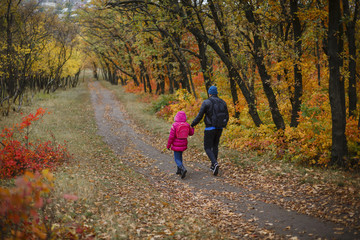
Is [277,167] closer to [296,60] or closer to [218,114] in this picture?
[218,114]

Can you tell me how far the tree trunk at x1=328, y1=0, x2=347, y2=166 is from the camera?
672 centimetres

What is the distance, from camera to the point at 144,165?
10.2 m

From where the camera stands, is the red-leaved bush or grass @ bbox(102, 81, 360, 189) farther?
the red-leaved bush

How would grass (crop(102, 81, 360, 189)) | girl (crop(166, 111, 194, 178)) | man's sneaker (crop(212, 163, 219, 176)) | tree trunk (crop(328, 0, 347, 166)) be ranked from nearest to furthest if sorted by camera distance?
grass (crop(102, 81, 360, 189))
tree trunk (crop(328, 0, 347, 166))
girl (crop(166, 111, 194, 178))
man's sneaker (crop(212, 163, 219, 176))

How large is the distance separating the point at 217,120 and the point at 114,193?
3612 millimetres

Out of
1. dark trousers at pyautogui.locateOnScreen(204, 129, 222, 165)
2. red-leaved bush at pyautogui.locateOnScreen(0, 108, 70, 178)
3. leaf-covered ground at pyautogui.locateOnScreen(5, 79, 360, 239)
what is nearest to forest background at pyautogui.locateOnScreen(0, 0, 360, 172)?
leaf-covered ground at pyautogui.locateOnScreen(5, 79, 360, 239)

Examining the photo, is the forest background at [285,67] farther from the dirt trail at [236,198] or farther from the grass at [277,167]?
the dirt trail at [236,198]

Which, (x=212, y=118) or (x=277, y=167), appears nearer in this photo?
(x=212, y=118)

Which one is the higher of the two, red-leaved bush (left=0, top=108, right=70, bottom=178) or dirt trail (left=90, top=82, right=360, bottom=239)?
red-leaved bush (left=0, top=108, right=70, bottom=178)

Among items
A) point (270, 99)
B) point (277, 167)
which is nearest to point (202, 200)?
point (277, 167)

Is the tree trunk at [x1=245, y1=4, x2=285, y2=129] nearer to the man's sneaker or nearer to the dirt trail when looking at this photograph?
the dirt trail

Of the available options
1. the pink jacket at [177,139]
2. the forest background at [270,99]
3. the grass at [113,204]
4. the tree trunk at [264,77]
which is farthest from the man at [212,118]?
the tree trunk at [264,77]

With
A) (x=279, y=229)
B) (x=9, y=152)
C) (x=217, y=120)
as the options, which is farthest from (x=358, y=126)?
(x=9, y=152)

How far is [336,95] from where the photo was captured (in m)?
7.07
